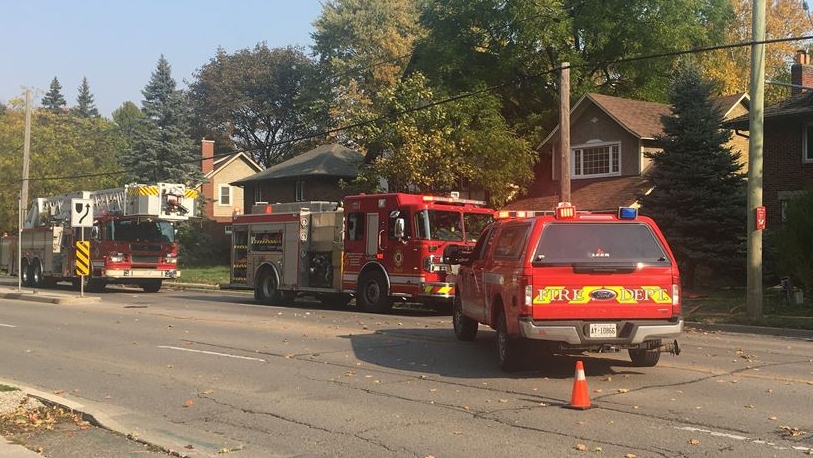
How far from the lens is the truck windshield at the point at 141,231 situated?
27562 millimetres

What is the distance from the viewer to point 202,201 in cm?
5250

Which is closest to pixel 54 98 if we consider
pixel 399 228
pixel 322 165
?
pixel 322 165

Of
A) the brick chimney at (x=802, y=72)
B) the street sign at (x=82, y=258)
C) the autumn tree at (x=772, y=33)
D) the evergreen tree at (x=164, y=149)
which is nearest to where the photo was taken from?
the street sign at (x=82, y=258)

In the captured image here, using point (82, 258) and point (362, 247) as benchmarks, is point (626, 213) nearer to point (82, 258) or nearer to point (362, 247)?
point (362, 247)

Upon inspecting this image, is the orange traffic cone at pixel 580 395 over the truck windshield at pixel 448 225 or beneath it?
beneath

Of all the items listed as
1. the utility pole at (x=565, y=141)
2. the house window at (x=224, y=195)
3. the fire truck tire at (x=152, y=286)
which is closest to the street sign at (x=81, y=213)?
the fire truck tire at (x=152, y=286)

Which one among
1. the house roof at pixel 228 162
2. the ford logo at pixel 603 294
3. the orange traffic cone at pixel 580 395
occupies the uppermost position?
the house roof at pixel 228 162

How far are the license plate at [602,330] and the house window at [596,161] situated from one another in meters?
22.8

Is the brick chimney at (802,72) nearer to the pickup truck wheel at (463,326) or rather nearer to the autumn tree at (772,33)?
the autumn tree at (772,33)

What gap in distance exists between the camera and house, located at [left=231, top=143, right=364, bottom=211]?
46.6 meters

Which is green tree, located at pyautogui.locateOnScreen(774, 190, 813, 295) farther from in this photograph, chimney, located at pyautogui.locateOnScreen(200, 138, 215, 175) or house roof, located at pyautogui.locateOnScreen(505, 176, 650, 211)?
chimney, located at pyautogui.locateOnScreen(200, 138, 215, 175)

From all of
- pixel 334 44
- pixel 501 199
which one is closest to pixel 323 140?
pixel 334 44

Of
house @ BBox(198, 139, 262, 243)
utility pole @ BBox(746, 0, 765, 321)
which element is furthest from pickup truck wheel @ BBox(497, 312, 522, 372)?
house @ BBox(198, 139, 262, 243)

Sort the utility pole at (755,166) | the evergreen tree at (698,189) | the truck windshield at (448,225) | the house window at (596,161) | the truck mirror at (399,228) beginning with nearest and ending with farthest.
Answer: the utility pole at (755,166), the truck mirror at (399,228), the truck windshield at (448,225), the evergreen tree at (698,189), the house window at (596,161)
